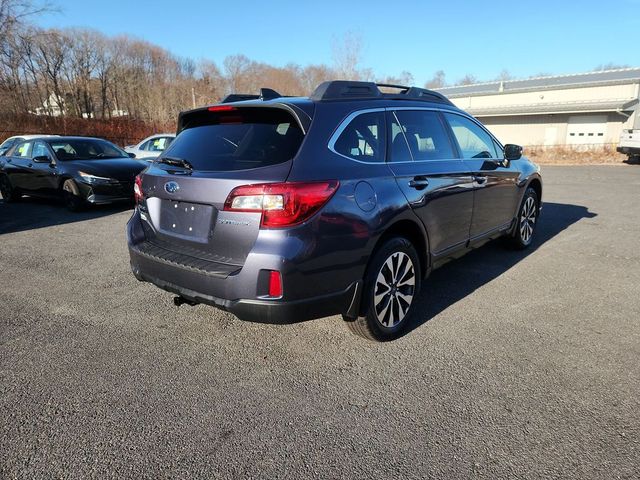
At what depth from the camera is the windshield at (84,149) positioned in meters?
9.20

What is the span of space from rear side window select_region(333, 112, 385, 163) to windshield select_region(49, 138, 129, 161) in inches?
320

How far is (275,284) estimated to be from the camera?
2570 mm

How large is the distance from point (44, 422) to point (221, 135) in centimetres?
209

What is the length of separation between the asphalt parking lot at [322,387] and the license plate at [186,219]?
0.90 metres

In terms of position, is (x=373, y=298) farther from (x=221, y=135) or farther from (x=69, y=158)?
(x=69, y=158)

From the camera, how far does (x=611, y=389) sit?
271 centimetres

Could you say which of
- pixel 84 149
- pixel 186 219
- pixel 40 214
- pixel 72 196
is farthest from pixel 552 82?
Result: pixel 186 219

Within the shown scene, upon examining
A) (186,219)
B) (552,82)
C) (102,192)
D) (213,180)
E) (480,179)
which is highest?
(552,82)

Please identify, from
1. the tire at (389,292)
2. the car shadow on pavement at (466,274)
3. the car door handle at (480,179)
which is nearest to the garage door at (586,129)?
the car shadow on pavement at (466,274)

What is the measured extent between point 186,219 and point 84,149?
805 cm

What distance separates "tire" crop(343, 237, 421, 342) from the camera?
120 inches

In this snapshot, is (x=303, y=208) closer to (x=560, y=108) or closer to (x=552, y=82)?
(x=560, y=108)

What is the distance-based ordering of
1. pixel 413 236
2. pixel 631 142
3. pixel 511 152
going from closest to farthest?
pixel 413 236 → pixel 511 152 → pixel 631 142

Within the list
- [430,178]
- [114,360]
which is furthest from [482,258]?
[114,360]
